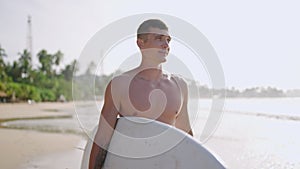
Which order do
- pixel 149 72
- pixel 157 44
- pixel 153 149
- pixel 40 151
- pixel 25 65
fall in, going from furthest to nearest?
pixel 25 65
pixel 40 151
pixel 149 72
pixel 157 44
pixel 153 149

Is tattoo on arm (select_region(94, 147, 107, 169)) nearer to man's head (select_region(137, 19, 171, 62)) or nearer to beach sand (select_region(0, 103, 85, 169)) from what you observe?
man's head (select_region(137, 19, 171, 62))

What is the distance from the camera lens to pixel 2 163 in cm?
787

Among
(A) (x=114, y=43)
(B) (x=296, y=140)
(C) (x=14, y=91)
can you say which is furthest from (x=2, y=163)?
(C) (x=14, y=91)

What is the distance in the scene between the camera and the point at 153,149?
2.25 m

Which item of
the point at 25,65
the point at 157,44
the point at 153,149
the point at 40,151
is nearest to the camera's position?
the point at 153,149

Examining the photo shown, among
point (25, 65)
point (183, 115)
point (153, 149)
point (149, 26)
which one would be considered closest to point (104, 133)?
point (153, 149)

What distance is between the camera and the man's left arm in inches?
101

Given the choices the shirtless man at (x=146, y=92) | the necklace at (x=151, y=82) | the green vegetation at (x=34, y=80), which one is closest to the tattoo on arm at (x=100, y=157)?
the shirtless man at (x=146, y=92)

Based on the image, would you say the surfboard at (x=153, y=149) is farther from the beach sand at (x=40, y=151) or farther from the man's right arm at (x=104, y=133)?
the beach sand at (x=40, y=151)

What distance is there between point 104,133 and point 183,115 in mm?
580

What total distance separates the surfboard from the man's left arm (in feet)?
1.02

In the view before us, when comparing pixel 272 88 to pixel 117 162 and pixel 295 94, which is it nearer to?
pixel 295 94

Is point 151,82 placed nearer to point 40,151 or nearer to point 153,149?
point 153,149

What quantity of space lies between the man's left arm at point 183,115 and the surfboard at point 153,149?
1.02ft
